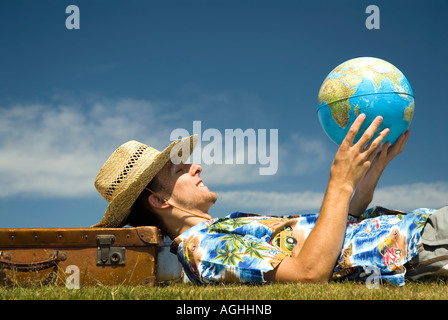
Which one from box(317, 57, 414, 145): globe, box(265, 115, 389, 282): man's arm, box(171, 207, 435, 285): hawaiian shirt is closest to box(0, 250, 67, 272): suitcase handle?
box(171, 207, 435, 285): hawaiian shirt

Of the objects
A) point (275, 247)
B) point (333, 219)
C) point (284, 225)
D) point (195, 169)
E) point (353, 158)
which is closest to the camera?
point (333, 219)

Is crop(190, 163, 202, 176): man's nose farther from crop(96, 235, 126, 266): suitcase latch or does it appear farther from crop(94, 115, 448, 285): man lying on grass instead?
crop(96, 235, 126, 266): suitcase latch

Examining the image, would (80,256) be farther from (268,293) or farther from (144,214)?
(268,293)

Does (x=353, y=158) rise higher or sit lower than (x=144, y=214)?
higher

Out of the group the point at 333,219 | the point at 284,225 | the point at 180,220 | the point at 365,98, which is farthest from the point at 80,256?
the point at 365,98

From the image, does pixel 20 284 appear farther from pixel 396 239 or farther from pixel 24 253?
pixel 396 239

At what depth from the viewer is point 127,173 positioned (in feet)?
15.7

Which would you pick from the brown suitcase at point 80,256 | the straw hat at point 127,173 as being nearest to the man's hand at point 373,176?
the straw hat at point 127,173

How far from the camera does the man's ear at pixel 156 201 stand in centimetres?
484

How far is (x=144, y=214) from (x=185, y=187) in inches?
25.3

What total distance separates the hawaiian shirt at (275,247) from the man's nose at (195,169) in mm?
599

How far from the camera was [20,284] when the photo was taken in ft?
14.7

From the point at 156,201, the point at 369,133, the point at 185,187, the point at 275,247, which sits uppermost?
the point at 369,133
